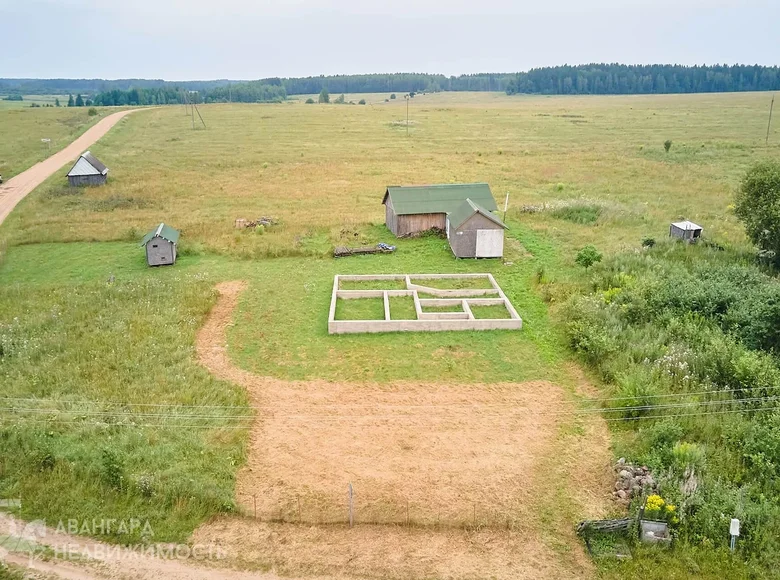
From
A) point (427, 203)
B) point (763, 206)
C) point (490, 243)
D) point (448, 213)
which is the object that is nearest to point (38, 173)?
Result: point (427, 203)

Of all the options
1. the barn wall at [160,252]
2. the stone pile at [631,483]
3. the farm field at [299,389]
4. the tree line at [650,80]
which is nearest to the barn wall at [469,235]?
the farm field at [299,389]

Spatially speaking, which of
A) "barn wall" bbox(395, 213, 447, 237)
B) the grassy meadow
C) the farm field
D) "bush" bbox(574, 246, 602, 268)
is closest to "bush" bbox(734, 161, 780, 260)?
the farm field

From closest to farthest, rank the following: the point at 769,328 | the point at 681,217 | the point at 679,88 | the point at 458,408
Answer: the point at 458,408, the point at 769,328, the point at 681,217, the point at 679,88

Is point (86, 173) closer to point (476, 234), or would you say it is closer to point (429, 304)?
point (476, 234)

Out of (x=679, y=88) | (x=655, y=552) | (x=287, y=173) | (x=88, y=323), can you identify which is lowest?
(x=655, y=552)

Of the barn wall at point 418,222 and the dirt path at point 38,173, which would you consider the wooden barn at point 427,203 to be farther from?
the dirt path at point 38,173

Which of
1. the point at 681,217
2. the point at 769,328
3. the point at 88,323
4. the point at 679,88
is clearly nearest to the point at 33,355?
the point at 88,323

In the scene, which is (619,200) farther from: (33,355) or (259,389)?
(33,355)
